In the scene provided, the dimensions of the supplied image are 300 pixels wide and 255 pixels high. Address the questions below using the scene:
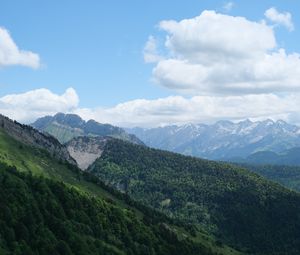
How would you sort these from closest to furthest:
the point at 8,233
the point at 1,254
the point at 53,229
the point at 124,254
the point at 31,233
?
1. the point at 1,254
2. the point at 8,233
3. the point at 31,233
4. the point at 53,229
5. the point at 124,254

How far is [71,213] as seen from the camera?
197500 millimetres

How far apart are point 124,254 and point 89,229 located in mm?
16227

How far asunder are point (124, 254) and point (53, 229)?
34315 mm

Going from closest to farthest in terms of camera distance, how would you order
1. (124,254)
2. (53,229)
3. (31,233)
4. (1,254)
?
(1,254) → (31,233) → (53,229) → (124,254)

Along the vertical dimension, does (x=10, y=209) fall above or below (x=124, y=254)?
above

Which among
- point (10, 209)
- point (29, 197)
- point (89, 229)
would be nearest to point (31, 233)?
point (10, 209)

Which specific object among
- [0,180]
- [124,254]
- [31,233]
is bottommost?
[124,254]

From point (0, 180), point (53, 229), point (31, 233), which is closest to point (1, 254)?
point (31, 233)

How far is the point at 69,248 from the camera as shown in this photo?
6348 inches

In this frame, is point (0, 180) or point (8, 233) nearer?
point (8, 233)

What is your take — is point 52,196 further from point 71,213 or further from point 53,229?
point 53,229

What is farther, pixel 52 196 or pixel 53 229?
pixel 52 196

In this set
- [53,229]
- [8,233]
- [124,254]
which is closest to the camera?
[8,233]

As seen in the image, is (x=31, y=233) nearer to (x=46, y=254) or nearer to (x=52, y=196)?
(x=46, y=254)
